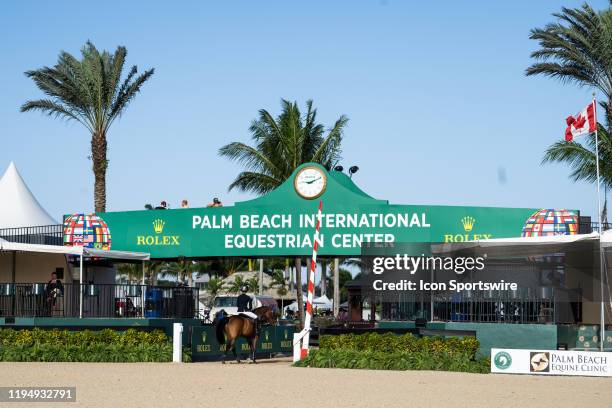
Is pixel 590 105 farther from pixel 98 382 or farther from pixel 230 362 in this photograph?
pixel 98 382

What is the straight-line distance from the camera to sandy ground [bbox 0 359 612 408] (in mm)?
17172

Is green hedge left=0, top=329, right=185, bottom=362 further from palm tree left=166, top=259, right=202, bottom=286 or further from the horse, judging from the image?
palm tree left=166, top=259, right=202, bottom=286

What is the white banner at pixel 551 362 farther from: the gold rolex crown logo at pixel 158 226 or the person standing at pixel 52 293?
the gold rolex crown logo at pixel 158 226

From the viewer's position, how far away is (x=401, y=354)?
24891 millimetres

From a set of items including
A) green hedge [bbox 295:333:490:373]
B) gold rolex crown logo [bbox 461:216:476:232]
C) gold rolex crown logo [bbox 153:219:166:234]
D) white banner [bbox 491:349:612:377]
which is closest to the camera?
white banner [bbox 491:349:612:377]

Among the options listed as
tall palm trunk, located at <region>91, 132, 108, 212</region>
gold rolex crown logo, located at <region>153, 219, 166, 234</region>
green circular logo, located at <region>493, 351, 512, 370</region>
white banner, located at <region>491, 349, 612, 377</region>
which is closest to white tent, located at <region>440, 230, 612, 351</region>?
white banner, located at <region>491, 349, 612, 377</region>

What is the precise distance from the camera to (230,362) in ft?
90.6

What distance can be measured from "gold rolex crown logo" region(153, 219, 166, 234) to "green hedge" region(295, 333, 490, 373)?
14.3 metres

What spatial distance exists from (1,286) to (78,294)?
228cm

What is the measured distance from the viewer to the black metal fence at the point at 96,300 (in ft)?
99.8

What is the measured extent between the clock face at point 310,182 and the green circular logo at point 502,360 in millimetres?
13659

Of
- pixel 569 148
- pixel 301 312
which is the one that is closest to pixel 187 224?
pixel 301 312

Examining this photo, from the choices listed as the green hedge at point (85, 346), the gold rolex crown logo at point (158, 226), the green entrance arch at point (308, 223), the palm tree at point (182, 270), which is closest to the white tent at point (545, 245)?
the green entrance arch at point (308, 223)

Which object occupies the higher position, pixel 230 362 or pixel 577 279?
pixel 577 279
